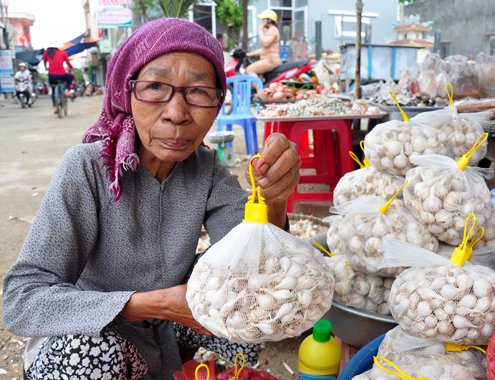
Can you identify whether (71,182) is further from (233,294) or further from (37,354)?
(233,294)

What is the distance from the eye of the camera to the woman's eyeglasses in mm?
1211

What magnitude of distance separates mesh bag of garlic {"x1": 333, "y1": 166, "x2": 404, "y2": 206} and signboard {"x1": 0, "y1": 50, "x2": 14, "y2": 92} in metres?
19.8

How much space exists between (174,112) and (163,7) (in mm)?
15456

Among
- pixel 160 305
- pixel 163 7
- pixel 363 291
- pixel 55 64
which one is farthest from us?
pixel 163 7

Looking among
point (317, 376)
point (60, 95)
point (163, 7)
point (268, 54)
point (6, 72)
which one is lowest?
point (317, 376)

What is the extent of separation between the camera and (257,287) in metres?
0.89

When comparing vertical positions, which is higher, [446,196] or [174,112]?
[174,112]

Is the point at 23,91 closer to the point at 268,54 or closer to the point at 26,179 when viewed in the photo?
the point at 268,54

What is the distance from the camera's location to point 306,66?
7.97 metres

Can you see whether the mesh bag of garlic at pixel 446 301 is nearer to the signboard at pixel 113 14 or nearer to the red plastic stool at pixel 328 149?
the red plastic stool at pixel 328 149

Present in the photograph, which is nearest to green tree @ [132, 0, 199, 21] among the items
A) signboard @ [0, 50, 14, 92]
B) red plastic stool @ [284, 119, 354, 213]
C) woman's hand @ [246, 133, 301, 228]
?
signboard @ [0, 50, 14, 92]

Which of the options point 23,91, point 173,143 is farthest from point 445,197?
point 23,91

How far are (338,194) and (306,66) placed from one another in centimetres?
670

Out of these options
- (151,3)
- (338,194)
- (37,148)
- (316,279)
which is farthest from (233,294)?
(151,3)
